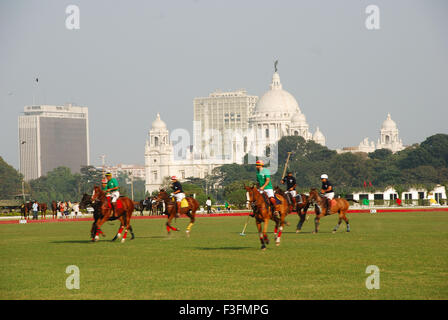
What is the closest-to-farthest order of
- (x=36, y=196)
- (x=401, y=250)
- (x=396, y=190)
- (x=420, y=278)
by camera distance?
(x=420, y=278) < (x=401, y=250) < (x=396, y=190) < (x=36, y=196)

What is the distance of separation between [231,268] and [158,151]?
181608 mm

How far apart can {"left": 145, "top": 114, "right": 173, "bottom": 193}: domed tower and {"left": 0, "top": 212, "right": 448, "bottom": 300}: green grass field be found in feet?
560

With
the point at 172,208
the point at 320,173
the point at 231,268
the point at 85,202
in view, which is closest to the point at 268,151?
the point at 320,173

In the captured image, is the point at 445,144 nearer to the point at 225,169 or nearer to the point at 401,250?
the point at 225,169

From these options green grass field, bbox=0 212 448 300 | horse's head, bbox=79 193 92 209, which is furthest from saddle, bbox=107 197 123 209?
green grass field, bbox=0 212 448 300

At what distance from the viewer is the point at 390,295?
1273 cm

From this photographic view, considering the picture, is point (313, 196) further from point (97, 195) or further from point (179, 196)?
point (97, 195)

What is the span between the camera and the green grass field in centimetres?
1327

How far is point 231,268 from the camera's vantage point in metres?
16.5

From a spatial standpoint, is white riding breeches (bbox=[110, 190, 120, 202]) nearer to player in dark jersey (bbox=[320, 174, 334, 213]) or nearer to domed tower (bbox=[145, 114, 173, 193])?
player in dark jersey (bbox=[320, 174, 334, 213])
